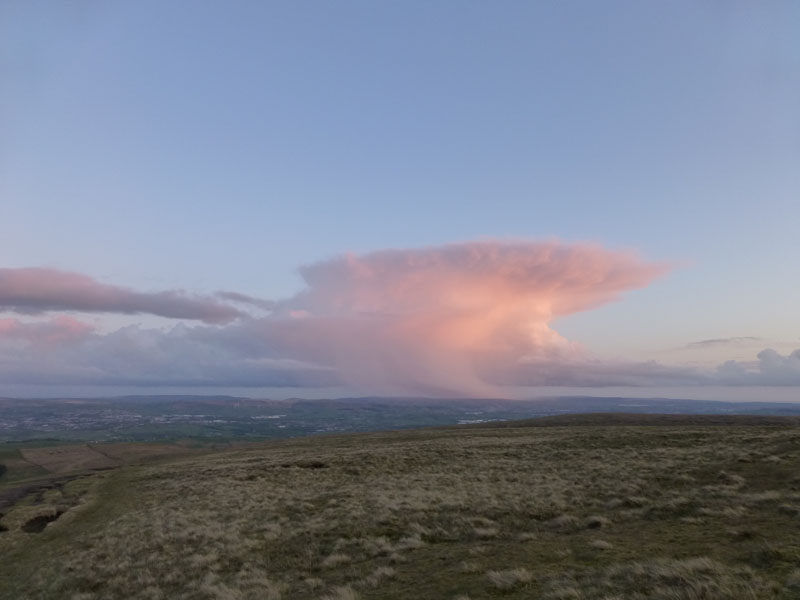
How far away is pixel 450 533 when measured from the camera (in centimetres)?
1684

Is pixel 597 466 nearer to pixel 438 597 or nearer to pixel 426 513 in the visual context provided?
pixel 426 513

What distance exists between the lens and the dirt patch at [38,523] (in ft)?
87.6

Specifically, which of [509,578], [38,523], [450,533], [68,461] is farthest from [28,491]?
[509,578]

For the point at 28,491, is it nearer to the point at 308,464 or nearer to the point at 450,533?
the point at 308,464

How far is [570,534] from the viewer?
1516cm

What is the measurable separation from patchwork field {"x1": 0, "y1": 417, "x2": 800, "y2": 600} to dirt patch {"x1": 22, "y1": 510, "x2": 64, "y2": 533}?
0.48 feet

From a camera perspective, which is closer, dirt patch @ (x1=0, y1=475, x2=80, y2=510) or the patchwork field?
the patchwork field

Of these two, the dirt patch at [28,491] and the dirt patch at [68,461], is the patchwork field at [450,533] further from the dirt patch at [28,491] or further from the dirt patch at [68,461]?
the dirt patch at [68,461]

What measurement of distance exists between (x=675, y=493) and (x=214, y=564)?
719 inches

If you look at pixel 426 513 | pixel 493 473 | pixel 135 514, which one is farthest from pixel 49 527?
pixel 493 473

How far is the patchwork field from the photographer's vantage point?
1043cm

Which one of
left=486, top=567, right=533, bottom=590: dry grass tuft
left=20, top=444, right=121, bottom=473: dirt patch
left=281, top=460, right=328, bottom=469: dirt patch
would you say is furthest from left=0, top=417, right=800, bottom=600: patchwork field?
left=20, top=444, right=121, bottom=473: dirt patch

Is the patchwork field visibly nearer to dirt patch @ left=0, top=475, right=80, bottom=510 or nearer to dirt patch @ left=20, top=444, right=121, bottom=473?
dirt patch @ left=0, top=475, right=80, bottom=510

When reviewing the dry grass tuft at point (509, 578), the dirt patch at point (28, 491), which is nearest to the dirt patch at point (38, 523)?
the dirt patch at point (28, 491)
